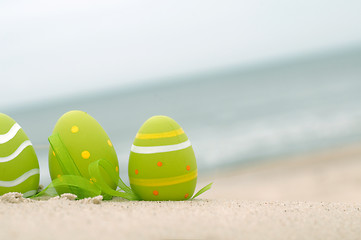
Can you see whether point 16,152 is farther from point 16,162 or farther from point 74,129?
point 74,129

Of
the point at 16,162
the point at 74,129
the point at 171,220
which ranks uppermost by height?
the point at 74,129

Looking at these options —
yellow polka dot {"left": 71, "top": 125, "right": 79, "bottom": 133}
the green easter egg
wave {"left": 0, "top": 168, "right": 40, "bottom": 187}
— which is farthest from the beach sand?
yellow polka dot {"left": 71, "top": 125, "right": 79, "bottom": 133}

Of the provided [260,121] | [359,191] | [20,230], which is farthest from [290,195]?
[260,121]

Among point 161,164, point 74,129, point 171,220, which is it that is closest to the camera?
point 171,220

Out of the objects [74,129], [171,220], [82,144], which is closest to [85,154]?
[82,144]

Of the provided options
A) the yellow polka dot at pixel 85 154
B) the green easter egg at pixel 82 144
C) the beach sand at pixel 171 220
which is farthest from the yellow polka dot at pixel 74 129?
the beach sand at pixel 171 220

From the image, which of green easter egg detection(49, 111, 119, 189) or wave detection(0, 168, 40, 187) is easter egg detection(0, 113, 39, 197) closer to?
wave detection(0, 168, 40, 187)

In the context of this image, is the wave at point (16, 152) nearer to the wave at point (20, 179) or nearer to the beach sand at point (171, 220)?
the wave at point (20, 179)
